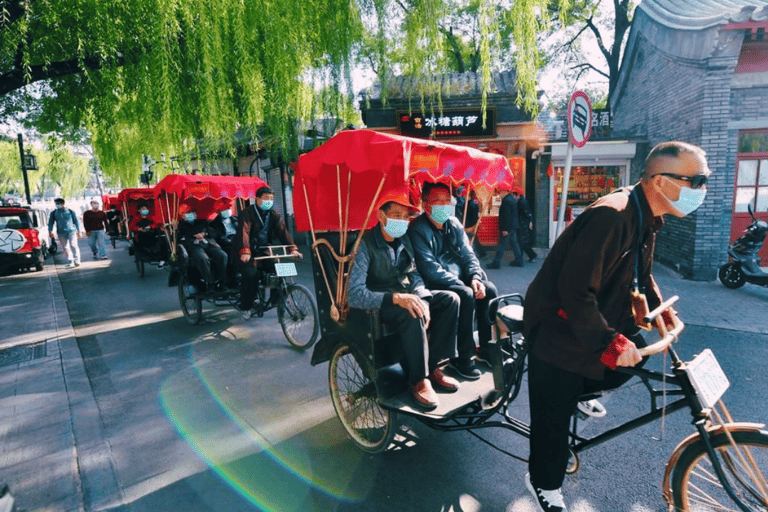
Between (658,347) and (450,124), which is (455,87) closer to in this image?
(450,124)

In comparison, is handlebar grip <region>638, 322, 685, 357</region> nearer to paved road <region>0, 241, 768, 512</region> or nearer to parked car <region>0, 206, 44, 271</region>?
paved road <region>0, 241, 768, 512</region>

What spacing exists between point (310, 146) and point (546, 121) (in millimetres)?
6942

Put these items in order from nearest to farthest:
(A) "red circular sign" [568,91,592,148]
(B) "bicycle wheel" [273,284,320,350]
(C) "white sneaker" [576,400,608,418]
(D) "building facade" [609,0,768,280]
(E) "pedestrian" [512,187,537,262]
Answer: (C) "white sneaker" [576,400,608,418] < (B) "bicycle wheel" [273,284,320,350] < (A) "red circular sign" [568,91,592,148] < (D) "building facade" [609,0,768,280] < (E) "pedestrian" [512,187,537,262]

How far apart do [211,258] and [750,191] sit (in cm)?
979

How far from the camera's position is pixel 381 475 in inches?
118

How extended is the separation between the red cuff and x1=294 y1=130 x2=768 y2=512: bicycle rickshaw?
0.13m

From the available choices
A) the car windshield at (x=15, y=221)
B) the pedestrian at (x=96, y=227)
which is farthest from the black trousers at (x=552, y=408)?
the pedestrian at (x=96, y=227)

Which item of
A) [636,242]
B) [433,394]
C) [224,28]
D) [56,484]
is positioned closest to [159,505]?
[56,484]

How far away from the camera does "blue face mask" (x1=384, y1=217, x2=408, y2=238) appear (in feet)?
11.0

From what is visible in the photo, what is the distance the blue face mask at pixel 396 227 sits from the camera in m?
3.34

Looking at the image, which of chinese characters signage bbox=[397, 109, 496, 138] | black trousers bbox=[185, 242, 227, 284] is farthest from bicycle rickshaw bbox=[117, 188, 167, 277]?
chinese characters signage bbox=[397, 109, 496, 138]

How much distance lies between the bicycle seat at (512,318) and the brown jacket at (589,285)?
0.56ft

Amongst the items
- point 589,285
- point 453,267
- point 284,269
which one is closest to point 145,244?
point 284,269

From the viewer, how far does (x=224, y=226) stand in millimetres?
7637
